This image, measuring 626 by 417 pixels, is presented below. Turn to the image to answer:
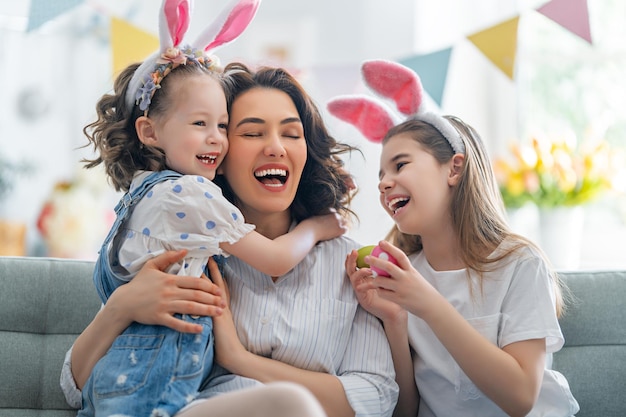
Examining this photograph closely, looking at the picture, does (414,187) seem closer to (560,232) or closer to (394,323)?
(394,323)

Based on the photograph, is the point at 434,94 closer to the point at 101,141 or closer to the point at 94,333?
the point at 101,141

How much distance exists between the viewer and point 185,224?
59.7 inches

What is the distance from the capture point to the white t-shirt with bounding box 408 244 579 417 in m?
1.65

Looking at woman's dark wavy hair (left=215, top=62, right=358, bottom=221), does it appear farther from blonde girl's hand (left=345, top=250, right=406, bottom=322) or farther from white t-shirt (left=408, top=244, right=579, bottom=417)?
white t-shirt (left=408, top=244, right=579, bottom=417)

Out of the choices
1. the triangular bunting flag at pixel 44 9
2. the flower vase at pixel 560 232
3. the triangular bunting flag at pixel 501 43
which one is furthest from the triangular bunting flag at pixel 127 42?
the flower vase at pixel 560 232

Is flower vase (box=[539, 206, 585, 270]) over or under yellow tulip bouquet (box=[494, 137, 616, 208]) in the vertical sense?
under

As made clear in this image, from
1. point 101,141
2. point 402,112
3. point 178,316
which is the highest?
point 402,112

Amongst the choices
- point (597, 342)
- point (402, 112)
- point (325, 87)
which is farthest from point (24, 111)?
point (597, 342)

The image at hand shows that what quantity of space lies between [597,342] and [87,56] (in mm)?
2827

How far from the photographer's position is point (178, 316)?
149 centimetres

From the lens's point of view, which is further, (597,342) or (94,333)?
(597,342)

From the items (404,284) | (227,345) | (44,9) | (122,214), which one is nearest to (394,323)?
(404,284)

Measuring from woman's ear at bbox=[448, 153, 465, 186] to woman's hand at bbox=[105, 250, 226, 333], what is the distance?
2.16 ft

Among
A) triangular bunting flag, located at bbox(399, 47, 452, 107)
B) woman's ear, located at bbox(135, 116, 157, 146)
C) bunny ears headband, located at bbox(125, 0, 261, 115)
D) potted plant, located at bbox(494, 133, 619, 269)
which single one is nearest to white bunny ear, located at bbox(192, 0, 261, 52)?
bunny ears headband, located at bbox(125, 0, 261, 115)
